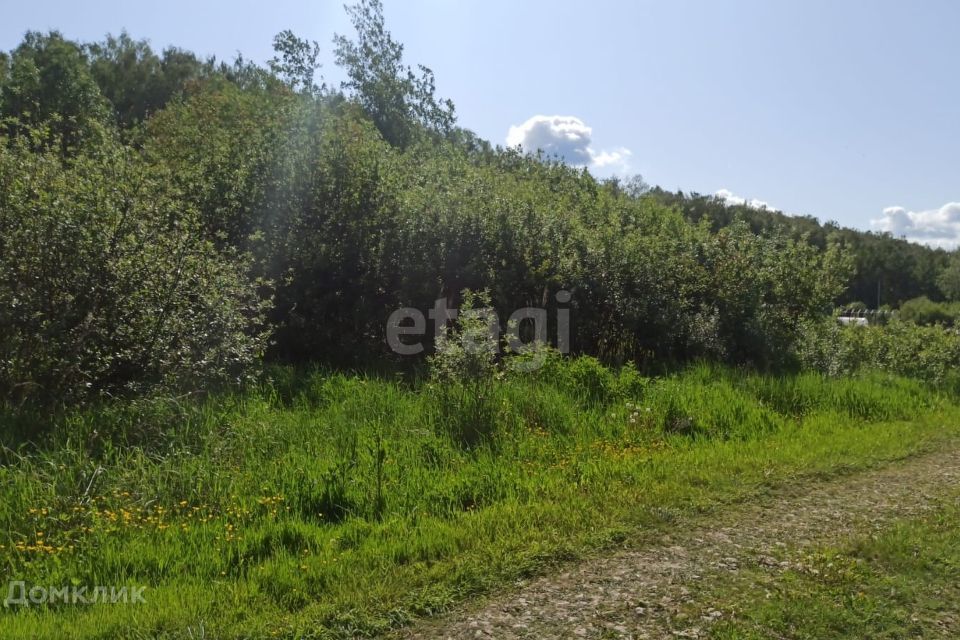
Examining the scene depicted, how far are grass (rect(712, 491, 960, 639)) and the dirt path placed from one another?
170mm

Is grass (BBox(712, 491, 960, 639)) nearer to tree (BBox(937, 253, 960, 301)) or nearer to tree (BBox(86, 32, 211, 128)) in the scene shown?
tree (BBox(86, 32, 211, 128))

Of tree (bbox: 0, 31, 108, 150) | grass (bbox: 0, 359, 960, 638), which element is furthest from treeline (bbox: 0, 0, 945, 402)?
tree (bbox: 0, 31, 108, 150)

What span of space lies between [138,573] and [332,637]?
1.48 m

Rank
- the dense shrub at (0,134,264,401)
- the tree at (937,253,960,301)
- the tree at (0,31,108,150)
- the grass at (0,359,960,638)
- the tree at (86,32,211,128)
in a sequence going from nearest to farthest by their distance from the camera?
the grass at (0,359,960,638) → the dense shrub at (0,134,264,401) → the tree at (0,31,108,150) → the tree at (86,32,211,128) → the tree at (937,253,960,301)

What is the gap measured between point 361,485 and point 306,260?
5162 millimetres

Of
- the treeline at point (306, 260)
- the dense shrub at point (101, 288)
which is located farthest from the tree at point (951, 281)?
the dense shrub at point (101, 288)

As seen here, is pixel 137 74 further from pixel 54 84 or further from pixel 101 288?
pixel 101 288

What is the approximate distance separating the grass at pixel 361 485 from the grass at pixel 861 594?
38.0 inches

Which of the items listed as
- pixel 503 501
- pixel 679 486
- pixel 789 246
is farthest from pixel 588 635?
pixel 789 246

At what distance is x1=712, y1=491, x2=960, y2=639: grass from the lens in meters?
3.48

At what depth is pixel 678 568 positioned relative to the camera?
13.6 ft

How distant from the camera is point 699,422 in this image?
7.50 metres

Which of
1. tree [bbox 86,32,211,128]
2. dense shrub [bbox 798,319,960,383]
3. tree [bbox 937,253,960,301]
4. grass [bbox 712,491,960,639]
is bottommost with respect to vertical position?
grass [bbox 712,491,960,639]

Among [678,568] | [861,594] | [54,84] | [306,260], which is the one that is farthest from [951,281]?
[678,568]
